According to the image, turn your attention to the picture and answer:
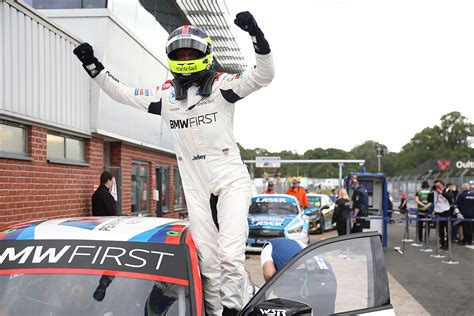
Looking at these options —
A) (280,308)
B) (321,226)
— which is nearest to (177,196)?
(321,226)

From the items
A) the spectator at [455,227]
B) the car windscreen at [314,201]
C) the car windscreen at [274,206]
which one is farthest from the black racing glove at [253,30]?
the car windscreen at [314,201]

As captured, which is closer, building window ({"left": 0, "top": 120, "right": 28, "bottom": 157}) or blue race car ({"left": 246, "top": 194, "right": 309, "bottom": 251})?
building window ({"left": 0, "top": 120, "right": 28, "bottom": 157})

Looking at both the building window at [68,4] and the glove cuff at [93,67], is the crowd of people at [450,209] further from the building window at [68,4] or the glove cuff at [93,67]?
the glove cuff at [93,67]

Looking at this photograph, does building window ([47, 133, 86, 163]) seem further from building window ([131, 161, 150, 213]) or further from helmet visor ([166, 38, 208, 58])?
helmet visor ([166, 38, 208, 58])

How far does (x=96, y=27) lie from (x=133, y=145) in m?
3.23

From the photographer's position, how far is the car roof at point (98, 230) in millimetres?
3145

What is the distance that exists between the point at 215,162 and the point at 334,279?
1105 millimetres

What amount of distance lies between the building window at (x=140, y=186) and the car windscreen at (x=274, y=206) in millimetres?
2925

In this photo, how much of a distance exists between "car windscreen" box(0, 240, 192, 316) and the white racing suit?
527 millimetres

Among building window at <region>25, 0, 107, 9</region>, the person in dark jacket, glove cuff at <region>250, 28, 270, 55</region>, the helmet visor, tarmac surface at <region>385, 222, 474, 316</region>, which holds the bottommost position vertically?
tarmac surface at <region>385, 222, 474, 316</region>

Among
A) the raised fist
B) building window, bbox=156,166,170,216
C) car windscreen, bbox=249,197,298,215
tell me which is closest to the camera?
the raised fist

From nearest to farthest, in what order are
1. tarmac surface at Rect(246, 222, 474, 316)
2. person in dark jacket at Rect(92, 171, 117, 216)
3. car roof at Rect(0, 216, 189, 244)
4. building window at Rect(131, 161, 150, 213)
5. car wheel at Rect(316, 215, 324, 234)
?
car roof at Rect(0, 216, 189, 244) < tarmac surface at Rect(246, 222, 474, 316) < person in dark jacket at Rect(92, 171, 117, 216) < building window at Rect(131, 161, 150, 213) < car wheel at Rect(316, 215, 324, 234)

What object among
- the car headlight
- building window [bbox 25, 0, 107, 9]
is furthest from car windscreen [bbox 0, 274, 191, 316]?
the car headlight

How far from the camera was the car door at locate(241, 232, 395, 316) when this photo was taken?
9.88ft
